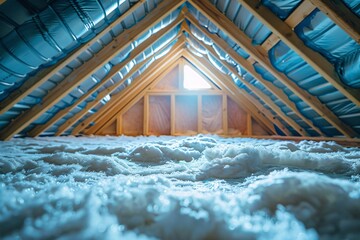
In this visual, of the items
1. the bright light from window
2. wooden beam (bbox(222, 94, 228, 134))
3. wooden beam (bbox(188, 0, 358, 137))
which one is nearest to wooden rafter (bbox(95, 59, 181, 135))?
the bright light from window

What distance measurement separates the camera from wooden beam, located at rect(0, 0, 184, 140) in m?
2.42

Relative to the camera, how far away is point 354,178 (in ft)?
3.25

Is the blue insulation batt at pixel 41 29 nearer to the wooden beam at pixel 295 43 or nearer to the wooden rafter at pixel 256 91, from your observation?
the wooden beam at pixel 295 43

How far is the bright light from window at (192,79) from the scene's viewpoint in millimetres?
5523

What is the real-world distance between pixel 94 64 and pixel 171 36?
55.9 inches

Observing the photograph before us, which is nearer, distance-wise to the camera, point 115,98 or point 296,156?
point 296,156

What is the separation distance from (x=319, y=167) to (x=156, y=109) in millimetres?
4565

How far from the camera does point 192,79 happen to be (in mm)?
5594

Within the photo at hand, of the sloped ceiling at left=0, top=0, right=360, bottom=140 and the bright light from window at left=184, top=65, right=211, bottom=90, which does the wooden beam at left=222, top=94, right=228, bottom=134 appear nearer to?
the bright light from window at left=184, top=65, right=211, bottom=90

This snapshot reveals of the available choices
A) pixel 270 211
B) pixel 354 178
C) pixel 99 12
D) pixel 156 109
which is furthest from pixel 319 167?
pixel 156 109

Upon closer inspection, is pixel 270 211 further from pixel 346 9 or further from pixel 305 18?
pixel 305 18

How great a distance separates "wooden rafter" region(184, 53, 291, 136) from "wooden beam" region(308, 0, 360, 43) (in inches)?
102

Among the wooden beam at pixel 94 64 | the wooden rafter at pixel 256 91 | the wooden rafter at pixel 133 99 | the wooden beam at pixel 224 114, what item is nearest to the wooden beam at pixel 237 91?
the wooden beam at pixel 224 114

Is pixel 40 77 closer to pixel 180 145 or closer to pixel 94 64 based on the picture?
pixel 94 64
